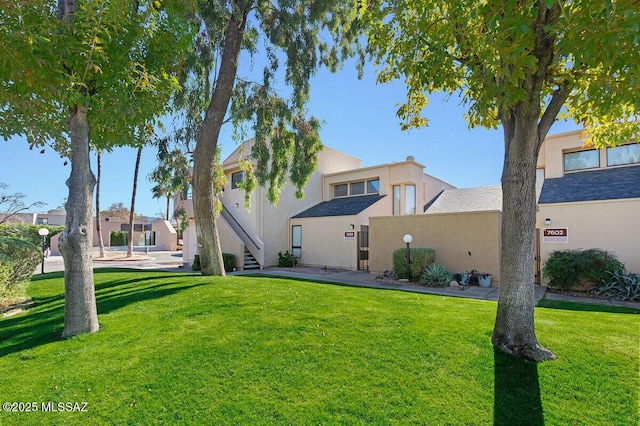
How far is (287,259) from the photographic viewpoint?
18.6 m

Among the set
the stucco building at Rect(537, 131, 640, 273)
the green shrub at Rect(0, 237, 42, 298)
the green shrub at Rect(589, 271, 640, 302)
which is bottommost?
the green shrub at Rect(589, 271, 640, 302)

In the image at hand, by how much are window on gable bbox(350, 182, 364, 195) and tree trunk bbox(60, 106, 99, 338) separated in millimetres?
15728

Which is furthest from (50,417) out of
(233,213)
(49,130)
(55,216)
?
(55,216)

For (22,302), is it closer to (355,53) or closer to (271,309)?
(271,309)

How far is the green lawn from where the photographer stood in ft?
9.73

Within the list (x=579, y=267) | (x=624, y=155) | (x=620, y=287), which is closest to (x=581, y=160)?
(x=624, y=155)

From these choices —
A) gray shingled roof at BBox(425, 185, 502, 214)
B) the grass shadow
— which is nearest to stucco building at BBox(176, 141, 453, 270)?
gray shingled roof at BBox(425, 185, 502, 214)

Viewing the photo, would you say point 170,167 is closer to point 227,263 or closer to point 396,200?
point 227,263

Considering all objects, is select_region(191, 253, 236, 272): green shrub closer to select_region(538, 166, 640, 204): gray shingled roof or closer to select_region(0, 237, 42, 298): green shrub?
select_region(0, 237, 42, 298): green shrub

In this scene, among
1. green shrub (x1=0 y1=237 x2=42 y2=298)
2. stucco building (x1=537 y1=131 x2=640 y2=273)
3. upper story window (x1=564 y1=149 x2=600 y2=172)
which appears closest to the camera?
green shrub (x1=0 y1=237 x2=42 y2=298)

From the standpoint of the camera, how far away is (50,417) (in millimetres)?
2947

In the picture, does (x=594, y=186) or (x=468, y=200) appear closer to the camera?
(x=594, y=186)

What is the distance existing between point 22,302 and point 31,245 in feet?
4.14

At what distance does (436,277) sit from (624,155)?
9192mm
